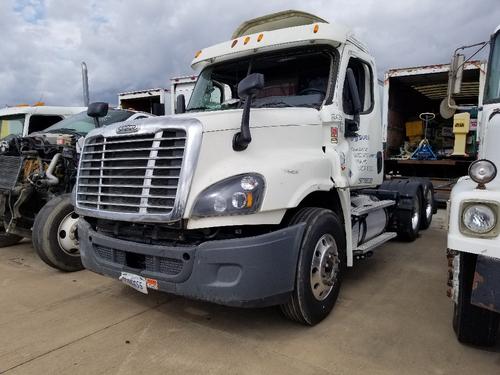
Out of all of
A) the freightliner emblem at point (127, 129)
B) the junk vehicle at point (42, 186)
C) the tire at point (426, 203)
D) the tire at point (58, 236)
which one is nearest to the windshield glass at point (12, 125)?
the junk vehicle at point (42, 186)

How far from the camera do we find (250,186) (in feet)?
9.64

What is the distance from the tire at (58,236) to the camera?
5.03 metres

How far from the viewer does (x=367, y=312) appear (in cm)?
384

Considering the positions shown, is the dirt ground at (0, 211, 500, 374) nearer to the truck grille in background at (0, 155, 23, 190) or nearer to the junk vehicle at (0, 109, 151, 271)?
the junk vehicle at (0, 109, 151, 271)

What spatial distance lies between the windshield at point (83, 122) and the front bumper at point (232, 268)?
4.13 metres

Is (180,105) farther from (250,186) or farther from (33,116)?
(33,116)

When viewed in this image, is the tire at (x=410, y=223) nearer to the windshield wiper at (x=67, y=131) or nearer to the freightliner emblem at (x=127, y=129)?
the freightliner emblem at (x=127, y=129)

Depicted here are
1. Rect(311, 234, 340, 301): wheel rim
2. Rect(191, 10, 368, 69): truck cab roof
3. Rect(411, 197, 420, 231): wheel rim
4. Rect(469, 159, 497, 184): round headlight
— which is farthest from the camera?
Rect(411, 197, 420, 231): wheel rim

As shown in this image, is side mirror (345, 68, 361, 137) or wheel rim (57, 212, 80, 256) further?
wheel rim (57, 212, 80, 256)

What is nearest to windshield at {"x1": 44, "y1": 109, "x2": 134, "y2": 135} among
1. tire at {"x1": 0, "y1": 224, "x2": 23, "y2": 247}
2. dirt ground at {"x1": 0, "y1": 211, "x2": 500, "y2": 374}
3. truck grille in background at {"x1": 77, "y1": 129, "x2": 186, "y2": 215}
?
tire at {"x1": 0, "y1": 224, "x2": 23, "y2": 247}

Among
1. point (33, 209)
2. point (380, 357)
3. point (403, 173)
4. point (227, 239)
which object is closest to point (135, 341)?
point (227, 239)

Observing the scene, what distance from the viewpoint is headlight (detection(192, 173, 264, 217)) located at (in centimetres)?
289

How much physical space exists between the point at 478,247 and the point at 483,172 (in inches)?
19.7

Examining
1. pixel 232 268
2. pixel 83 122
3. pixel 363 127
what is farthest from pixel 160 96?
pixel 232 268
